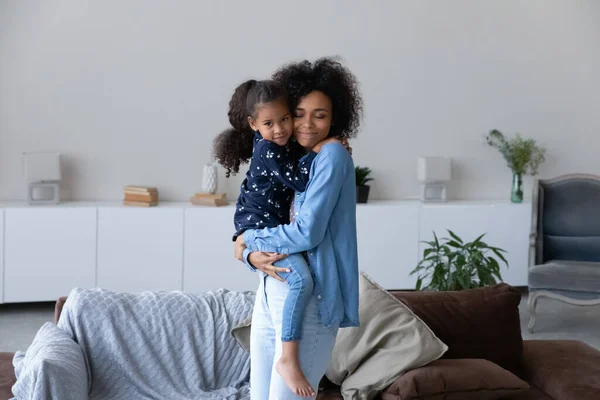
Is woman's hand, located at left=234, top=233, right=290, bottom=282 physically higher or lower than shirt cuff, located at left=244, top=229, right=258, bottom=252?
lower

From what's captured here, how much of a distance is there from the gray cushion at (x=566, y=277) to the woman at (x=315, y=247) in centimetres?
387

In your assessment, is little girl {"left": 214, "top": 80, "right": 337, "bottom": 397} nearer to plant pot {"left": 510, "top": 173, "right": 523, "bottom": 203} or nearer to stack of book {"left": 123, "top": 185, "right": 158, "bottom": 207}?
stack of book {"left": 123, "top": 185, "right": 158, "bottom": 207}

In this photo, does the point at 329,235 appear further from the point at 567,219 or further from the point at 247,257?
the point at 567,219

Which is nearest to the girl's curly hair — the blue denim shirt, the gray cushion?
the blue denim shirt

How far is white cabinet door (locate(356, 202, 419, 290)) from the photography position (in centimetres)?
657

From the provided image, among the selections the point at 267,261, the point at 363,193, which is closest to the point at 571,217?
the point at 363,193

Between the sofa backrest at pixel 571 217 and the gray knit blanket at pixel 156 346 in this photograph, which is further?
the sofa backrest at pixel 571 217

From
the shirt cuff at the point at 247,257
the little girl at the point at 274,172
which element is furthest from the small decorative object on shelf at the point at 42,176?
the shirt cuff at the point at 247,257

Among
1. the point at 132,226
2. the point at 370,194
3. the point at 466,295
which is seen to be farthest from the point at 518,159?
the point at 466,295

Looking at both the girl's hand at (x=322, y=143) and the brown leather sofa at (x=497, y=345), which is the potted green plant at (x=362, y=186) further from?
the girl's hand at (x=322, y=143)

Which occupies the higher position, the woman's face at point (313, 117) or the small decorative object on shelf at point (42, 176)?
the woman's face at point (313, 117)

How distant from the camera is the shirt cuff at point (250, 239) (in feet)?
7.86

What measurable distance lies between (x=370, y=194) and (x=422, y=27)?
1348mm

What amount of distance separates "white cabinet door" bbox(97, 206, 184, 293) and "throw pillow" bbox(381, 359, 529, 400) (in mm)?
3291
